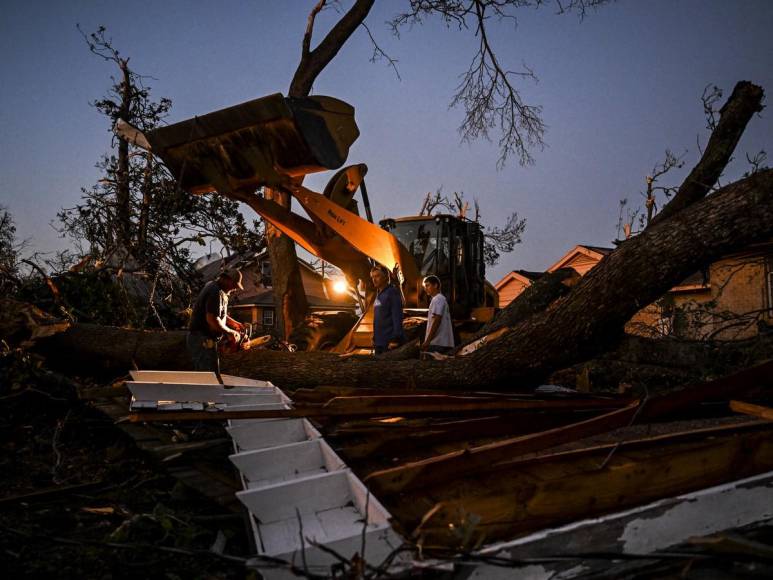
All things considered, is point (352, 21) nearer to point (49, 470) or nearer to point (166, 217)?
point (166, 217)

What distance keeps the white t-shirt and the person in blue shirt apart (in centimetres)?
44

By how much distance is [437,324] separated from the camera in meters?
6.81

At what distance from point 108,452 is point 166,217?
567 cm

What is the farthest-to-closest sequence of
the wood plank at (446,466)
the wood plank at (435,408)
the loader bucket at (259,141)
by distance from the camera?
the loader bucket at (259,141) < the wood plank at (435,408) < the wood plank at (446,466)

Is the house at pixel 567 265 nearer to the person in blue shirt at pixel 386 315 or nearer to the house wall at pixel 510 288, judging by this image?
the house wall at pixel 510 288

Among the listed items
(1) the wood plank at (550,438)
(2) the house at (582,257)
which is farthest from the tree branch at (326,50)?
(2) the house at (582,257)

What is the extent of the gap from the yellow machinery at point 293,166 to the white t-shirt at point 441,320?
1.24 m

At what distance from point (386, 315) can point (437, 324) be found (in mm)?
768

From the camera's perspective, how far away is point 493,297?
1254cm

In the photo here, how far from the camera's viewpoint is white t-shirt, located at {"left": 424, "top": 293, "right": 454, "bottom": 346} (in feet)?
22.3

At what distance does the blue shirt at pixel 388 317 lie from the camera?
23.5ft

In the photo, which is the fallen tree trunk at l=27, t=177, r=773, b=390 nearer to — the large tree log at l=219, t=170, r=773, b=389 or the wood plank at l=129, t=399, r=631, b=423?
the large tree log at l=219, t=170, r=773, b=389

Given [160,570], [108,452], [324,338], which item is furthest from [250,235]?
[160,570]

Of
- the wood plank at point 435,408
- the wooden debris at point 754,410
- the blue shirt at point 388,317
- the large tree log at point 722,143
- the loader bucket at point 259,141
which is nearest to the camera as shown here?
the wooden debris at point 754,410
